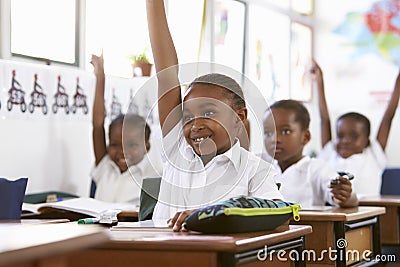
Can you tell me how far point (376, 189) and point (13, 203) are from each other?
118 inches

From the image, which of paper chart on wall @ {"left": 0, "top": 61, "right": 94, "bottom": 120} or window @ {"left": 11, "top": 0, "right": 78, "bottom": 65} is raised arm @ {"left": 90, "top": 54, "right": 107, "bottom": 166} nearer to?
paper chart on wall @ {"left": 0, "top": 61, "right": 94, "bottom": 120}

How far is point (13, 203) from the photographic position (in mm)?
3223

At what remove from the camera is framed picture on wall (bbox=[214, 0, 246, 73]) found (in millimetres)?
5969

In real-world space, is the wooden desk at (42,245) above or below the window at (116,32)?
below

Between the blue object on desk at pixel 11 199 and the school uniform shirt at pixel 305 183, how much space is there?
123 centimetres

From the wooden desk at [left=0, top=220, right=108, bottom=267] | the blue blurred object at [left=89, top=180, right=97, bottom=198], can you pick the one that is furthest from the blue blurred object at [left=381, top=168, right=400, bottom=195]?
the wooden desk at [left=0, top=220, right=108, bottom=267]

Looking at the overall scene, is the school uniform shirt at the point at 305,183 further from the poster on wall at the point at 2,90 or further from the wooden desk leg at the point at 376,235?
the poster on wall at the point at 2,90

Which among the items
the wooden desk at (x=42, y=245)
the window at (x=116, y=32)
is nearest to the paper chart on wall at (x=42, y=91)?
the window at (x=116, y=32)

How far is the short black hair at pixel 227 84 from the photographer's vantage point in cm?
254

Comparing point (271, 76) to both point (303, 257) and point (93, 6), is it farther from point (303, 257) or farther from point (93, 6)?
point (303, 257)

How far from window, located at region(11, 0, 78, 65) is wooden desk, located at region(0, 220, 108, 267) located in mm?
2648

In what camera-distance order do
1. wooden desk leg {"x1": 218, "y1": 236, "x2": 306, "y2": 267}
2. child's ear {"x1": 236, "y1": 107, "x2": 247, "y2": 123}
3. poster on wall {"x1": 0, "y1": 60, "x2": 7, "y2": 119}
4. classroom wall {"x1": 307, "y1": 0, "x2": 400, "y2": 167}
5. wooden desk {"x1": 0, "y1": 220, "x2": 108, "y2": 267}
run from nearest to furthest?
wooden desk {"x1": 0, "y1": 220, "x2": 108, "y2": 267}
wooden desk leg {"x1": 218, "y1": 236, "x2": 306, "y2": 267}
child's ear {"x1": 236, "y1": 107, "x2": 247, "y2": 123}
poster on wall {"x1": 0, "y1": 60, "x2": 7, "y2": 119}
classroom wall {"x1": 307, "y1": 0, "x2": 400, "y2": 167}

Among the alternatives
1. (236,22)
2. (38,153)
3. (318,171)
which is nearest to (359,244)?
(318,171)

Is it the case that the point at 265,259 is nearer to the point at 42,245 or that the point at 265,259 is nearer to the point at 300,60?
the point at 42,245
